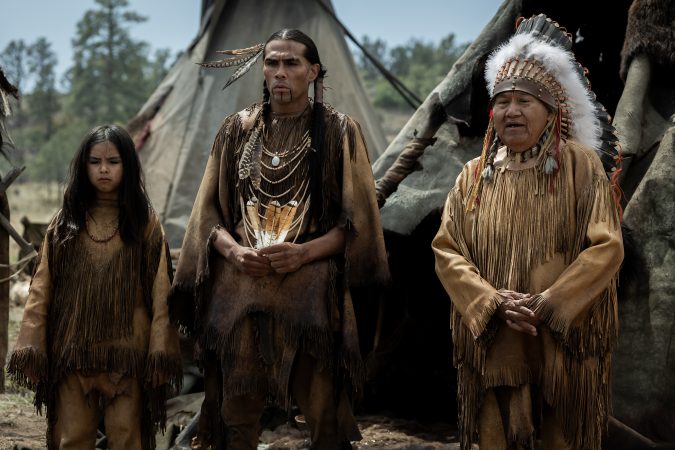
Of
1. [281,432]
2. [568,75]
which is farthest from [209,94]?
[568,75]

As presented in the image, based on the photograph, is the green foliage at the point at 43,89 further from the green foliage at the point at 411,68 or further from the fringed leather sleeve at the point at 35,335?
the fringed leather sleeve at the point at 35,335

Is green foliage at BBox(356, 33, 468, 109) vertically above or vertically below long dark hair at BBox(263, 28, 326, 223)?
above

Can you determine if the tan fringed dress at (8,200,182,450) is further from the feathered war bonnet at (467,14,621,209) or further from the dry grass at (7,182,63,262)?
the dry grass at (7,182,63,262)

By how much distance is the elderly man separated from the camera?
348cm

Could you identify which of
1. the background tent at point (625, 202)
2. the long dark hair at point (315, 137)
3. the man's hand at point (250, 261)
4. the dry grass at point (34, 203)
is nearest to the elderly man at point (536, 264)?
the long dark hair at point (315, 137)

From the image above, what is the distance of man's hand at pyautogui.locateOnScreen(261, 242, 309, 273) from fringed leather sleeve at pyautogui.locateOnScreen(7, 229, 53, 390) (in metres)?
1.10

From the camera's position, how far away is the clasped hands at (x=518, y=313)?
11.3ft

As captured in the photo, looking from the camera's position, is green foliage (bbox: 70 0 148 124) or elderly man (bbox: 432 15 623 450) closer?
elderly man (bbox: 432 15 623 450)

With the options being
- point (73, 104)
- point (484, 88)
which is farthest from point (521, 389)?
point (73, 104)

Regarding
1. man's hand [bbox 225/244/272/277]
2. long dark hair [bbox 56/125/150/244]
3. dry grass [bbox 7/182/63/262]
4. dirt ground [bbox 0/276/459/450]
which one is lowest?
dirt ground [bbox 0/276/459/450]

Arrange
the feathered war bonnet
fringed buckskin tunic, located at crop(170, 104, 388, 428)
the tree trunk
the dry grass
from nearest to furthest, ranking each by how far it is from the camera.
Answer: the feathered war bonnet
fringed buckskin tunic, located at crop(170, 104, 388, 428)
the tree trunk
the dry grass

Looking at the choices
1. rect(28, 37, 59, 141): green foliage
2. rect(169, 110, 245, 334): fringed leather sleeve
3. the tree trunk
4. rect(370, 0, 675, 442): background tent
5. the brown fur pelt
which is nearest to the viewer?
rect(169, 110, 245, 334): fringed leather sleeve

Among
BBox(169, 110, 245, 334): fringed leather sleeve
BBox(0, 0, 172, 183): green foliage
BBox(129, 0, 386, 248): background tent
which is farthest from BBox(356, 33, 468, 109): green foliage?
BBox(169, 110, 245, 334): fringed leather sleeve

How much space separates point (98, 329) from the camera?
402 cm
